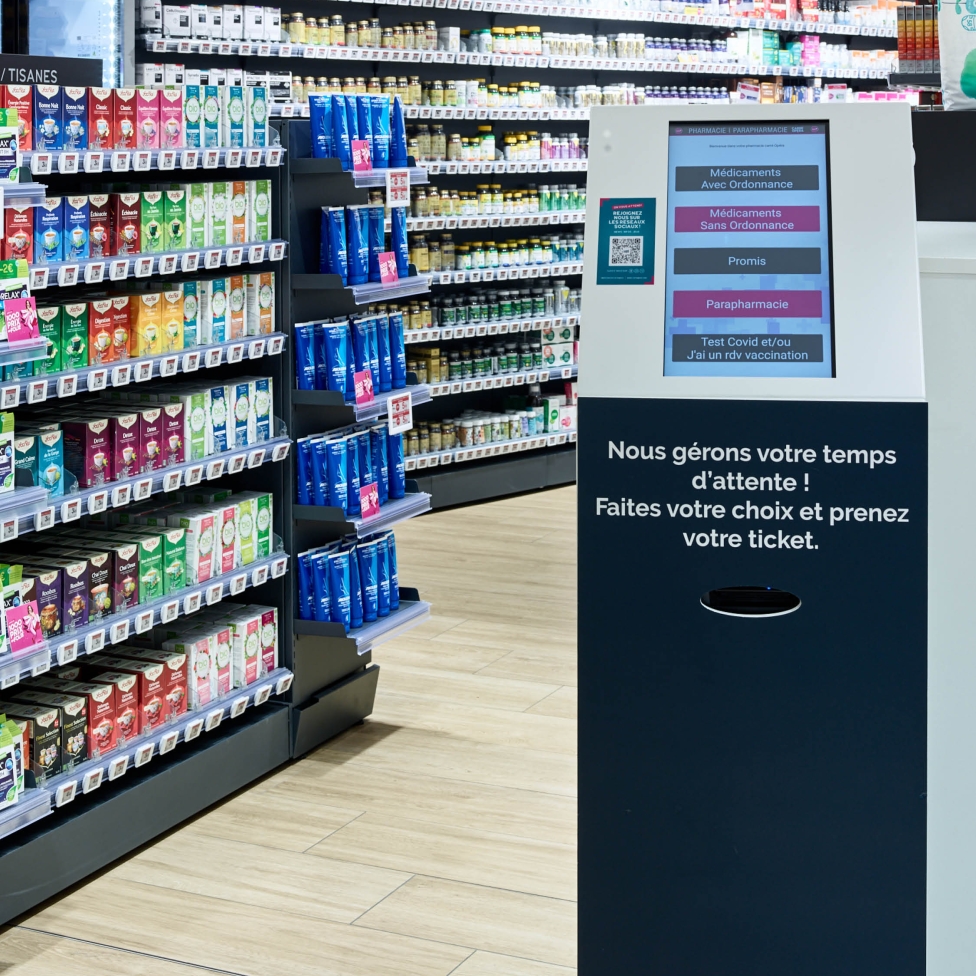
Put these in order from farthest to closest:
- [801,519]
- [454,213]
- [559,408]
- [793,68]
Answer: [793,68]
[559,408]
[454,213]
[801,519]

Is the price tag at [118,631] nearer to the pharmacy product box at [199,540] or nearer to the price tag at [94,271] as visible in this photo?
the pharmacy product box at [199,540]

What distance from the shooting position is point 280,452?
451cm

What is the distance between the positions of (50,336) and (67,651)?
0.80m

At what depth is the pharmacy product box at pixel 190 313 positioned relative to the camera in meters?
4.18

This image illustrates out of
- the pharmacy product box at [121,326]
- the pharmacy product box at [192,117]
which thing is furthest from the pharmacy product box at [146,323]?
the pharmacy product box at [192,117]

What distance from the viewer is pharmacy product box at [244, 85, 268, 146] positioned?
4.32 metres

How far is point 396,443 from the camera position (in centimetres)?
497

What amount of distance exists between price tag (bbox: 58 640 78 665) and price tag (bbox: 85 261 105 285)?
930 millimetres

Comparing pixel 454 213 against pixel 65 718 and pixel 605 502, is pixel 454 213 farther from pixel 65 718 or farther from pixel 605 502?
pixel 605 502

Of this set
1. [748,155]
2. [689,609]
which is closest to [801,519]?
[689,609]

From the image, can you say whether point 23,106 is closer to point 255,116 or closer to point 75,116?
point 75,116

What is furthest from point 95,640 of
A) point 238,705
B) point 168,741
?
point 238,705

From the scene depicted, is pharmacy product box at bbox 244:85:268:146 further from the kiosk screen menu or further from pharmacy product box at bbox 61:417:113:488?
the kiosk screen menu

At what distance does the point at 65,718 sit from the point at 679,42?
753cm
